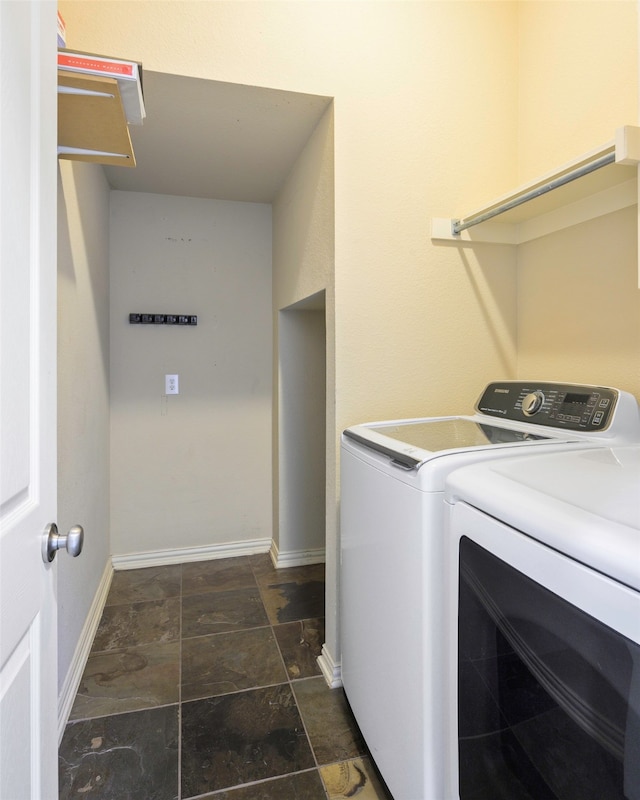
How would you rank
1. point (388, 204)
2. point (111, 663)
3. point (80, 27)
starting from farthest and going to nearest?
point (111, 663) → point (388, 204) → point (80, 27)

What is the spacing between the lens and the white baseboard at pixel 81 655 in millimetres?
1546

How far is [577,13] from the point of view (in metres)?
1.53

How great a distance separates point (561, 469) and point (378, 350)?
92 centimetres

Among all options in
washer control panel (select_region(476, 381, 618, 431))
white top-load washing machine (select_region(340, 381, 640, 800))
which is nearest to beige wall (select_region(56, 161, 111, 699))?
white top-load washing machine (select_region(340, 381, 640, 800))

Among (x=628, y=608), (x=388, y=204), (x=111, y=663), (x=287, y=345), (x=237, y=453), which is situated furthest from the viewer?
(x=237, y=453)

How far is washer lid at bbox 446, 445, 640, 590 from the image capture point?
57 cm

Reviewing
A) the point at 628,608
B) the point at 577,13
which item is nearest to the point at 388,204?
the point at 577,13

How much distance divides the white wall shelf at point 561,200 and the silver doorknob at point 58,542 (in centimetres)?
143

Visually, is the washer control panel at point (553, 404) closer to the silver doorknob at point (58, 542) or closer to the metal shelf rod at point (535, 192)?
the metal shelf rod at point (535, 192)

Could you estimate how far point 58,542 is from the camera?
819 millimetres

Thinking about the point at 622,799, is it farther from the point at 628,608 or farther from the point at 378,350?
the point at 378,350

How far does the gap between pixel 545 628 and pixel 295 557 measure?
91.9 inches

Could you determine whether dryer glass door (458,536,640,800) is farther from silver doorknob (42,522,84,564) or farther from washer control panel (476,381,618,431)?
silver doorknob (42,522,84,564)

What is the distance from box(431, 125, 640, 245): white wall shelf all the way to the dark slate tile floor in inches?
71.7
